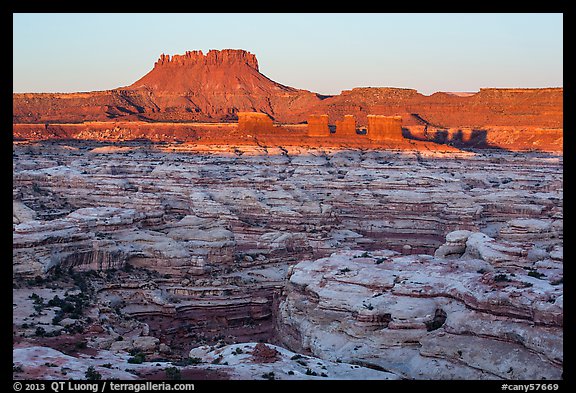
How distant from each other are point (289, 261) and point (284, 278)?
106 inches

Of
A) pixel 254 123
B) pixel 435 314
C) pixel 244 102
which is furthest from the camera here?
pixel 244 102

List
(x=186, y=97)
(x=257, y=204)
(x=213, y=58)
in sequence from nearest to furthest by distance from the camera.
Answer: (x=257, y=204)
(x=186, y=97)
(x=213, y=58)

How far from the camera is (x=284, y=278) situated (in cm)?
3059

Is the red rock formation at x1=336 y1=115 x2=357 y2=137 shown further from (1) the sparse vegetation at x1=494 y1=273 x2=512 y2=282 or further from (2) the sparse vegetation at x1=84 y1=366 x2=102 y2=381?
(2) the sparse vegetation at x1=84 y1=366 x2=102 y2=381

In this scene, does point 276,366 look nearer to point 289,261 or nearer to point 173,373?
point 173,373

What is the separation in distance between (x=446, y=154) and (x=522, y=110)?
4639cm

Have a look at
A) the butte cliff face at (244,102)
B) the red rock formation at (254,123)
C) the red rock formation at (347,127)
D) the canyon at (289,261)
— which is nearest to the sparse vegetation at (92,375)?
the canyon at (289,261)

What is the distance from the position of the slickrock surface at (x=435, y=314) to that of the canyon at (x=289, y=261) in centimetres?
6

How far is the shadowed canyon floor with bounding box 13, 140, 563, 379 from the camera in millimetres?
18266

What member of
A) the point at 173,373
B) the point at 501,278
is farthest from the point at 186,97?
the point at 173,373

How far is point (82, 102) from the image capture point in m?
128

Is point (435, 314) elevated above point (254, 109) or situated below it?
below

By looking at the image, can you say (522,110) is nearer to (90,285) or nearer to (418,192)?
(418,192)
